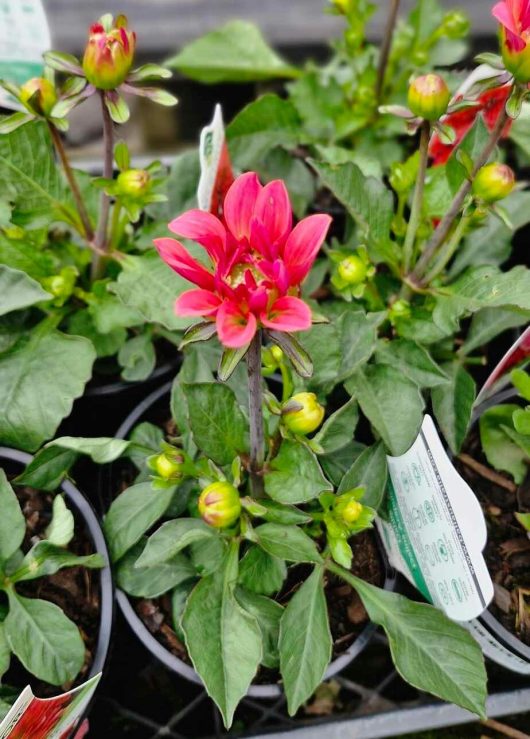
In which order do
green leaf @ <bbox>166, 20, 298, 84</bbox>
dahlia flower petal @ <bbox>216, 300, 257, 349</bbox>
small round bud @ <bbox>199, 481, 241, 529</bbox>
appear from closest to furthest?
dahlia flower petal @ <bbox>216, 300, 257, 349</bbox>
small round bud @ <bbox>199, 481, 241, 529</bbox>
green leaf @ <bbox>166, 20, 298, 84</bbox>

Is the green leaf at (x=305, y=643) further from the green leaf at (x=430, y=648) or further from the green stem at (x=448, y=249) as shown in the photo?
the green stem at (x=448, y=249)

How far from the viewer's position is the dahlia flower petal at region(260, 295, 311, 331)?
1.61ft

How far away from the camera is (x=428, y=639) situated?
722 mm

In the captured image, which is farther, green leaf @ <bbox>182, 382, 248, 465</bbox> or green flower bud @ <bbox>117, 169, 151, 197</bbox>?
→ green flower bud @ <bbox>117, 169, 151, 197</bbox>

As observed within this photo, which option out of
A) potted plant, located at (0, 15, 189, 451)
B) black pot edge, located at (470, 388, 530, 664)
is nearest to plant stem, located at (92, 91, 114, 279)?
potted plant, located at (0, 15, 189, 451)

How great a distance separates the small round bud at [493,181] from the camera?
684mm

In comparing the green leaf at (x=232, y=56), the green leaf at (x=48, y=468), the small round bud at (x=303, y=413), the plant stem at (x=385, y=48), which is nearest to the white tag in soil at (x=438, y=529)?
the small round bud at (x=303, y=413)

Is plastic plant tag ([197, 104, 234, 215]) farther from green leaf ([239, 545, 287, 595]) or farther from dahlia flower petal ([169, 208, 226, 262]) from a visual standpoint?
green leaf ([239, 545, 287, 595])

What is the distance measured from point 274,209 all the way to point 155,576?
413 mm

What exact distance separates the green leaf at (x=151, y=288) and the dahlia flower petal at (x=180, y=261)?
25cm

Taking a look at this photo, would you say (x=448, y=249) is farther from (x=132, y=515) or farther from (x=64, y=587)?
(x=64, y=587)

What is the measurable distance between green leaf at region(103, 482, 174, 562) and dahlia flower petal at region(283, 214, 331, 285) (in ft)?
1.03

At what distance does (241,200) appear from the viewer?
0.54m

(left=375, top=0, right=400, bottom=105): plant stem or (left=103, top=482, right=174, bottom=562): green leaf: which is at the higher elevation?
(left=375, top=0, right=400, bottom=105): plant stem
